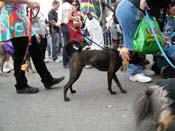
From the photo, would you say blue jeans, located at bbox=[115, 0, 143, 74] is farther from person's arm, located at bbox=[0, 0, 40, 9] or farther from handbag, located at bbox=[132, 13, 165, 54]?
person's arm, located at bbox=[0, 0, 40, 9]

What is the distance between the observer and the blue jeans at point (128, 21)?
601 cm

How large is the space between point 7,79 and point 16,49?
2176 mm

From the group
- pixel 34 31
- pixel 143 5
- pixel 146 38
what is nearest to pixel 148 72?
pixel 146 38

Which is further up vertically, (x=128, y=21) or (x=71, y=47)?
(x=128, y=21)

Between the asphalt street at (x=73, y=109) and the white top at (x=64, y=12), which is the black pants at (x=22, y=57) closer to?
the asphalt street at (x=73, y=109)

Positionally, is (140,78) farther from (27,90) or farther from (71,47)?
(27,90)

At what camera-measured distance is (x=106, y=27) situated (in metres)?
11.1

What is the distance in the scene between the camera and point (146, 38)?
552cm

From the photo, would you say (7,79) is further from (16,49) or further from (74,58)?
(74,58)

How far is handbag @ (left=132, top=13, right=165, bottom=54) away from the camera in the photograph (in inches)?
217

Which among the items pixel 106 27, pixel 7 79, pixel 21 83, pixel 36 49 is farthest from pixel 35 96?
pixel 106 27

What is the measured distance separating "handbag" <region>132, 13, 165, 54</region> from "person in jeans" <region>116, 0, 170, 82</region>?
18cm

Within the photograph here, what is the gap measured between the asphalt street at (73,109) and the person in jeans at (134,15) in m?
0.22

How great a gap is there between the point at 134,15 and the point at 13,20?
2030 millimetres
